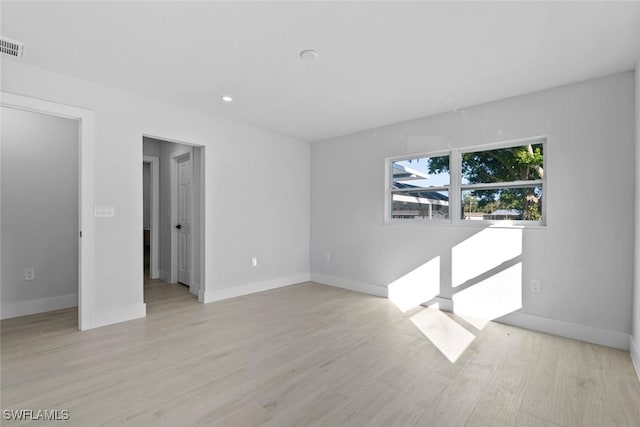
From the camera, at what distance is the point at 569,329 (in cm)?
290

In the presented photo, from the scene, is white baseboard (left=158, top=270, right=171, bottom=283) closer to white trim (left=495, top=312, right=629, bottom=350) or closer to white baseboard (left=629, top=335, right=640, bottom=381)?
white trim (left=495, top=312, right=629, bottom=350)

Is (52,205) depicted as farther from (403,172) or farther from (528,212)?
(528,212)

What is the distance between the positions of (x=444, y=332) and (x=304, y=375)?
160cm

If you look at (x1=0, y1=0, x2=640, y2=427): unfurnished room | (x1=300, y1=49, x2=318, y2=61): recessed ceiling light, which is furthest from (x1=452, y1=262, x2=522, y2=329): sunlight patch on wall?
(x1=300, y1=49, x2=318, y2=61): recessed ceiling light

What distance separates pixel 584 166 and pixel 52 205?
592cm

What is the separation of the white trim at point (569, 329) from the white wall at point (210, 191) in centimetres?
318

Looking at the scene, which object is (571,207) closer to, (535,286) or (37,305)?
(535,286)

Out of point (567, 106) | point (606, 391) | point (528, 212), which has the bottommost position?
point (606, 391)

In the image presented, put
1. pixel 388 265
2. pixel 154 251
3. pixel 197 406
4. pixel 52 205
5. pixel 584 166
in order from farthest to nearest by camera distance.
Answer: pixel 154 251 < pixel 388 265 < pixel 52 205 < pixel 584 166 < pixel 197 406

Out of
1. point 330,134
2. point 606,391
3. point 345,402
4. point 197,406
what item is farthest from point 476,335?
point 330,134

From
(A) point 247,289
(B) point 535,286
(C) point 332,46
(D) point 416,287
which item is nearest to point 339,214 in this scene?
(D) point 416,287

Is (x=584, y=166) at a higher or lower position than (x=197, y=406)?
higher

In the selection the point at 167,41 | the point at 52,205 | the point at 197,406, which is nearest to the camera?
the point at 197,406

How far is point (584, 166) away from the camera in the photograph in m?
2.86
